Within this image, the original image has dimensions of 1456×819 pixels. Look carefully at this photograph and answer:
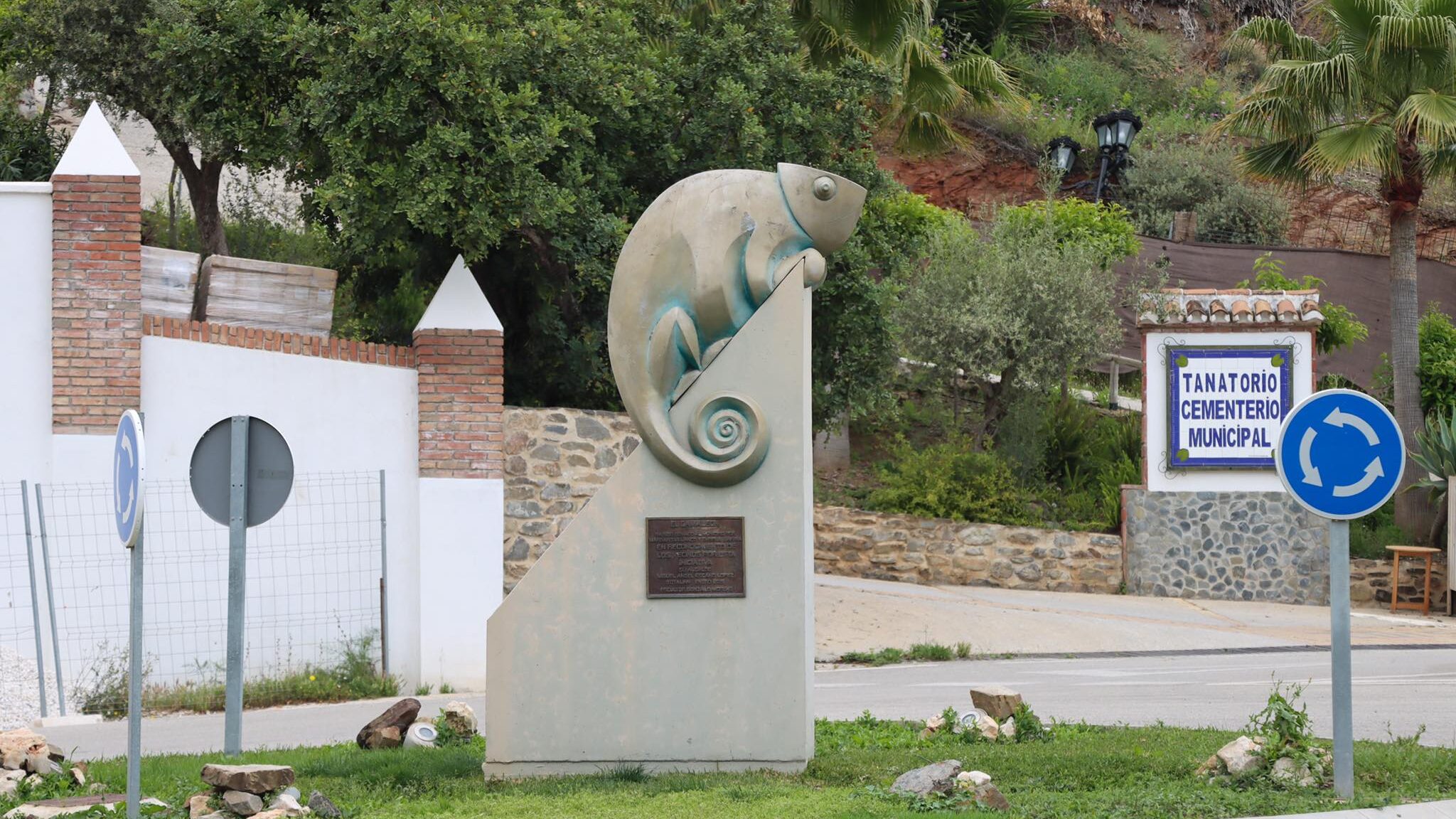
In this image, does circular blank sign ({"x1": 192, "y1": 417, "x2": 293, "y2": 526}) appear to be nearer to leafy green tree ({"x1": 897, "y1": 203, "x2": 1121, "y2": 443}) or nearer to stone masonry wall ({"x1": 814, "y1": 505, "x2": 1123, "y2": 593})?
stone masonry wall ({"x1": 814, "y1": 505, "x2": 1123, "y2": 593})

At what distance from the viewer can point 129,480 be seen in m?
6.18

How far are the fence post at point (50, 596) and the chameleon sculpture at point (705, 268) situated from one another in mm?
5853

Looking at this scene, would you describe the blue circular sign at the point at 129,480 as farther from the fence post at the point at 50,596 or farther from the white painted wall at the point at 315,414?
the white painted wall at the point at 315,414

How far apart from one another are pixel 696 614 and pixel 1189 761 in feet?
8.84

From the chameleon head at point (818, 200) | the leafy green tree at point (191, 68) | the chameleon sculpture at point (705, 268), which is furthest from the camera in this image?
the leafy green tree at point (191, 68)

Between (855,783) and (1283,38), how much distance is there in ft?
53.8

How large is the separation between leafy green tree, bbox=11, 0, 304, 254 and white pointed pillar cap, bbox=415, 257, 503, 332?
260cm

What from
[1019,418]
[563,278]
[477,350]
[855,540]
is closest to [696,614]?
[477,350]

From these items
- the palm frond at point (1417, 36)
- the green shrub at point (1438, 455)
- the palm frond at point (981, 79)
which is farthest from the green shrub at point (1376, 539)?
the palm frond at point (981, 79)

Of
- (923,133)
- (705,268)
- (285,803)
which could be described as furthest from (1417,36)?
(285,803)

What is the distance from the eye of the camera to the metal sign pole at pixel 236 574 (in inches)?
299

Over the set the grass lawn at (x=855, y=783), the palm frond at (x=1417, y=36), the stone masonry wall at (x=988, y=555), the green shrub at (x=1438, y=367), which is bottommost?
the grass lawn at (x=855, y=783)

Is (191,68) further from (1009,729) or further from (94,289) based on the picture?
(1009,729)

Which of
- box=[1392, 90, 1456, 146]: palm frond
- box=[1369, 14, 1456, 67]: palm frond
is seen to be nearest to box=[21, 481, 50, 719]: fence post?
box=[1392, 90, 1456, 146]: palm frond
